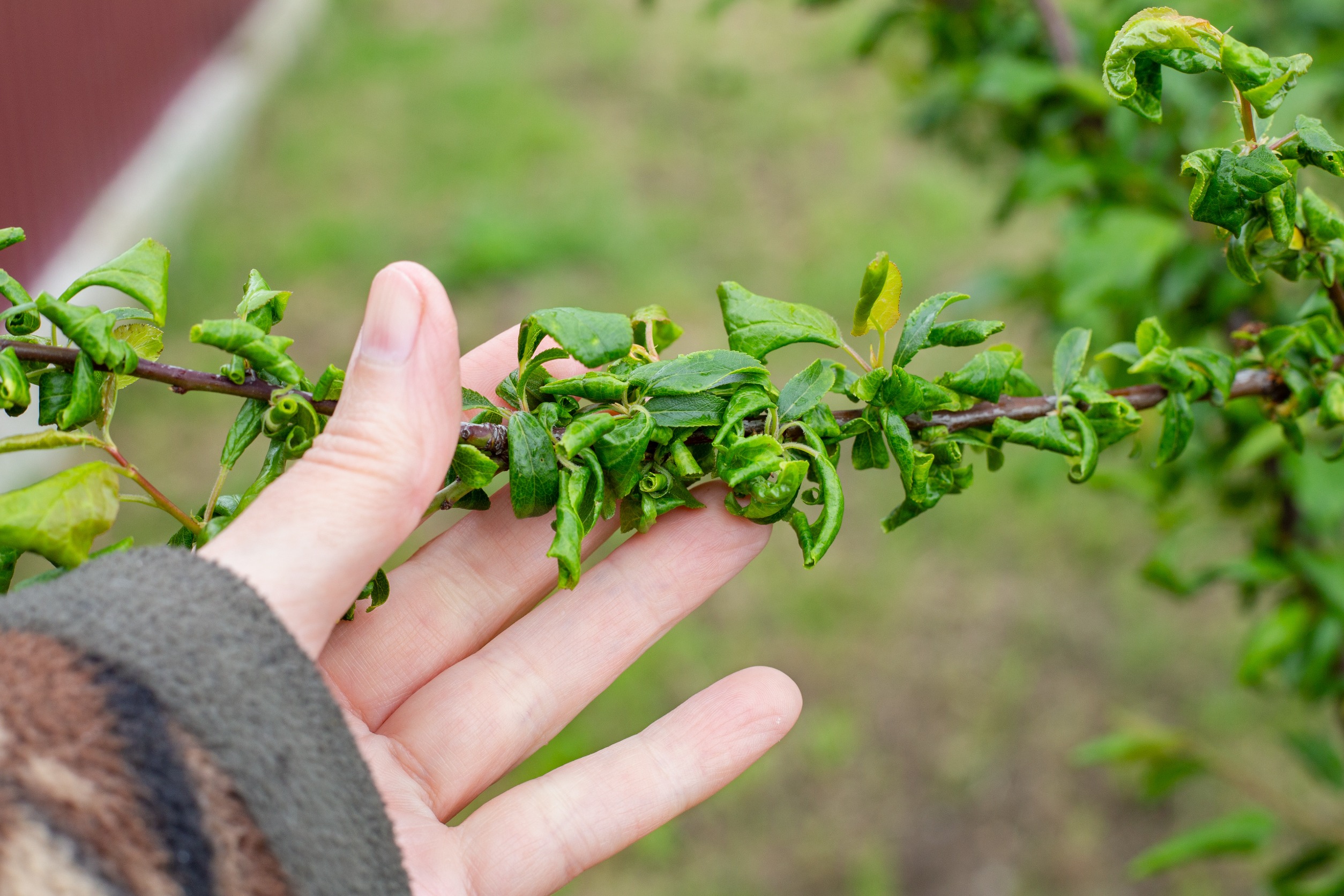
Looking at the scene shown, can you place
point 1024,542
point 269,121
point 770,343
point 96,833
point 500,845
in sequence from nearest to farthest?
point 96,833 < point 770,343 < point 500,845 < point 1024,542 < point 269,121

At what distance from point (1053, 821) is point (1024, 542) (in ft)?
3.08

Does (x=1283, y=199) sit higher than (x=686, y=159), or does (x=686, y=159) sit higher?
(x=1283, y=199)

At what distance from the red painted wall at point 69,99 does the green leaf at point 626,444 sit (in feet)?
9.85

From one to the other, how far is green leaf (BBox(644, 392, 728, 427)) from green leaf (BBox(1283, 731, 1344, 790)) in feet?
4.51

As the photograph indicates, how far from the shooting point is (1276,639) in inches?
60.5

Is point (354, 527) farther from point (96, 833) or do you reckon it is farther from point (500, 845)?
point (500, 845)

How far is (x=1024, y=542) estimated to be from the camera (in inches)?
123

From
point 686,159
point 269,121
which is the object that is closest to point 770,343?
point 686,159

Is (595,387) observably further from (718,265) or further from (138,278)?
Result: (718,265)

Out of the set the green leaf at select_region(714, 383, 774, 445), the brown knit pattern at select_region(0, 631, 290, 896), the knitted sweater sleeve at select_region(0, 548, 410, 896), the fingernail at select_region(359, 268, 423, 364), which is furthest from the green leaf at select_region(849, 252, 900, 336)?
the brown knit pattern at select_region(0, 631, 290, 896)

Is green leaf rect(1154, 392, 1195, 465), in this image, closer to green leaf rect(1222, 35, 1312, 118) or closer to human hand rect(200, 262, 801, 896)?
green leaf rect(1222, 35, 1312, 118)

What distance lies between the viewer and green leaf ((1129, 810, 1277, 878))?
167 centimetres

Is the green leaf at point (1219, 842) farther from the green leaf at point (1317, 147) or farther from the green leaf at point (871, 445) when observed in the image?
the green leaf at point (1317, 147)

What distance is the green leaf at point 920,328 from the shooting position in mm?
1012
